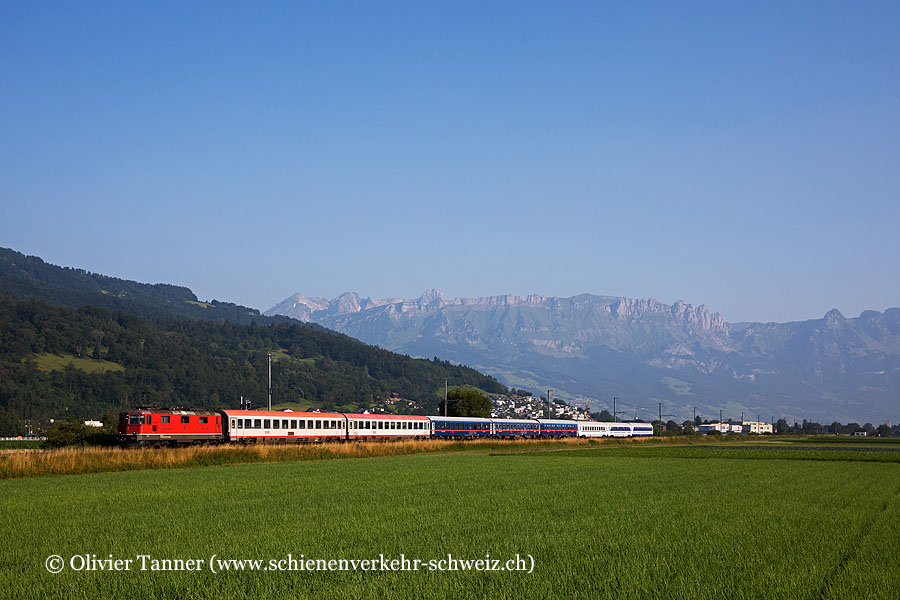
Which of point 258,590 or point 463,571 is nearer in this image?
point 258,590

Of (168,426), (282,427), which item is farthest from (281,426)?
(168,426)

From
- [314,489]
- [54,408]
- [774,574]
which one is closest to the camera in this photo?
[774,574]

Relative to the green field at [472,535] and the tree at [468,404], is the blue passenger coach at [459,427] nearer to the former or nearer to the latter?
the tree at [468,404]

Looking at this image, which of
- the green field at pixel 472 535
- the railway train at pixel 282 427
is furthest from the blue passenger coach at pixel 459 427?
the green field at pixel 472 535

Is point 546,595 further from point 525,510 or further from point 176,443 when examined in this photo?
point 176,443

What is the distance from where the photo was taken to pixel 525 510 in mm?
20250

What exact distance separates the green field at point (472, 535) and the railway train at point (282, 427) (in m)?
25.6

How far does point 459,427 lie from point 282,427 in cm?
3104

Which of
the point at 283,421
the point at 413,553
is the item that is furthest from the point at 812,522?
the point at 283,421

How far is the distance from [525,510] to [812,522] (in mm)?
→ 6702

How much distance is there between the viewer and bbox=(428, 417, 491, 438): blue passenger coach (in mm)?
89500

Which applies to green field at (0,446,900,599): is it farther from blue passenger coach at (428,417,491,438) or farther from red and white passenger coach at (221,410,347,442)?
blue passenger coach at (428,417,491,438)

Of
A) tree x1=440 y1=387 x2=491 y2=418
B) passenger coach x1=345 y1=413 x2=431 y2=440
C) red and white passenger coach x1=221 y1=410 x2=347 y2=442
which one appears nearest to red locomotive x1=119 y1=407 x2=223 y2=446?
red and white passenger coach x1=221 y1=410 x2=347 y2=442

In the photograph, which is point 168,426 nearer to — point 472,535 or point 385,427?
point 385,427
